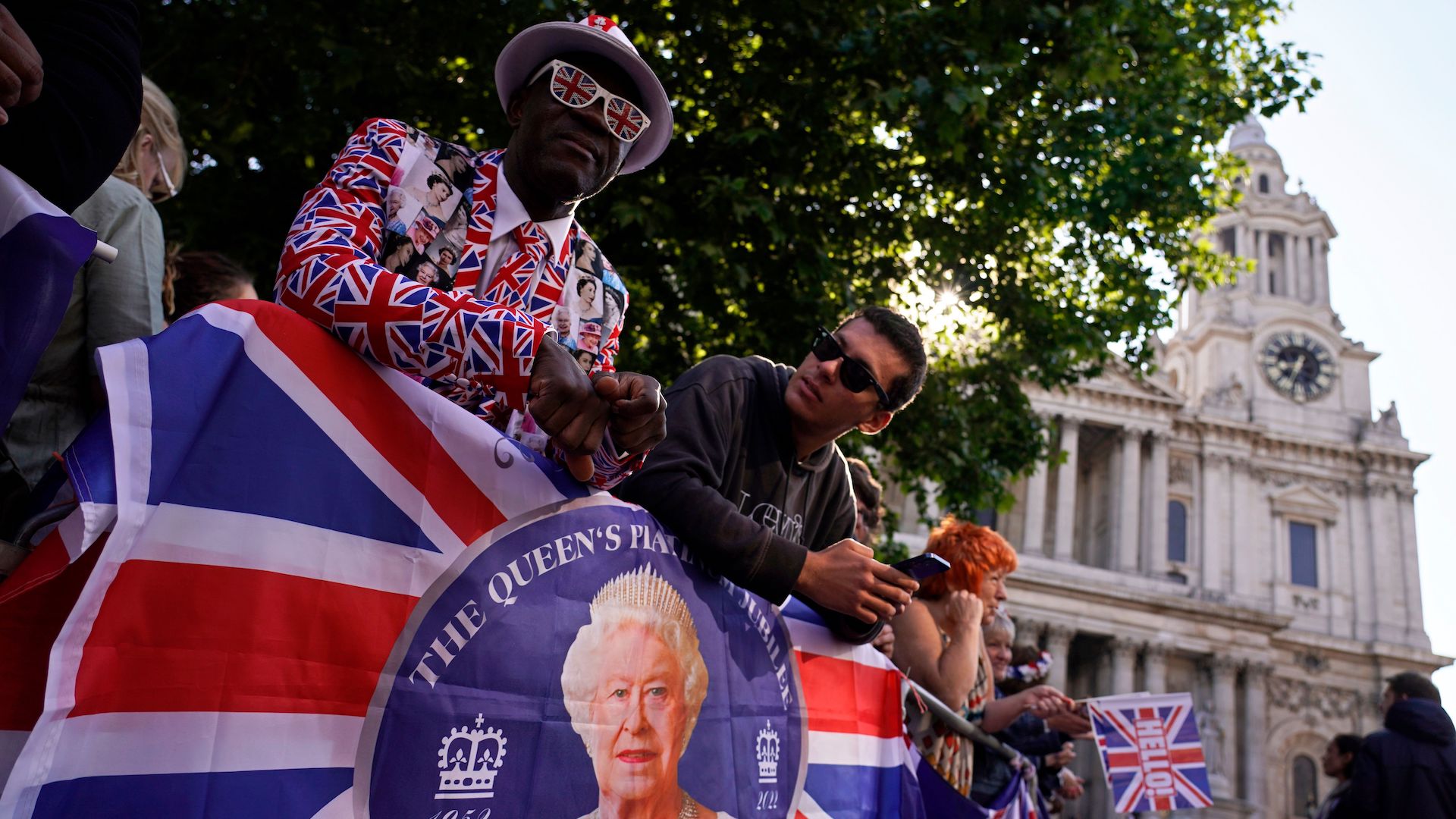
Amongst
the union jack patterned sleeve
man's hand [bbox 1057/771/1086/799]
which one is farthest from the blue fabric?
man's hand [bbox 1057/771/1086/799]

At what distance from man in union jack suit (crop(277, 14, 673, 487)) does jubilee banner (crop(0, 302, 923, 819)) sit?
0.10 metres

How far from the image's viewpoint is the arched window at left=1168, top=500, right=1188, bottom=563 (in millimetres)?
44688

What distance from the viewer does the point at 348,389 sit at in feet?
5.52

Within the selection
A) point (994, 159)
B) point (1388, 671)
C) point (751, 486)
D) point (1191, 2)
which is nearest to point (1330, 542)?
point (1388, 671)

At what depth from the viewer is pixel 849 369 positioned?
2.67m

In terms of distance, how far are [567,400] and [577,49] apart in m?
0.92

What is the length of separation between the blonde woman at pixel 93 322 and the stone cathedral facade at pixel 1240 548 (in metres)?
37.9

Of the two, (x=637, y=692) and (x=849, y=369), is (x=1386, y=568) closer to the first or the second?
(x=849, y=369)

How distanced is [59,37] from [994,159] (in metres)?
7.18

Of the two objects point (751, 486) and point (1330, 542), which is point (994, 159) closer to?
point (751, 486)

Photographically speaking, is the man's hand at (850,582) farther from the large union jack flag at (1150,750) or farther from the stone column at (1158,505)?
the stone column at (1158,505)

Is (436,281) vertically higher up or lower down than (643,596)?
higher up

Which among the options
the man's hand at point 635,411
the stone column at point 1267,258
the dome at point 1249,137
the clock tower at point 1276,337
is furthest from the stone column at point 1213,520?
the man's hand at point 635,411

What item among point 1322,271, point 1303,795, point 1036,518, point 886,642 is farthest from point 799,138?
point 1322,271
